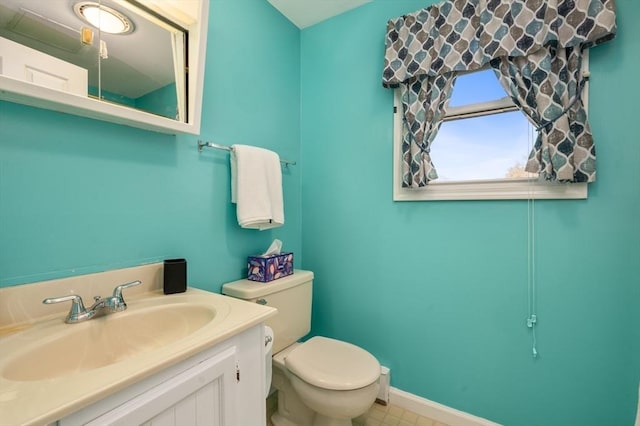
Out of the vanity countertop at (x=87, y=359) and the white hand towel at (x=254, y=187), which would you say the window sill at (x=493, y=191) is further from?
the vanity countertop at (x=87, y=359)

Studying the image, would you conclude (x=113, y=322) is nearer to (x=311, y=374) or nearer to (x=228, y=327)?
(x=228, y=327)

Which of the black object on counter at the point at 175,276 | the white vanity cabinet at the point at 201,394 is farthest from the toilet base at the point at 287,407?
the black object on counter at the point at 175,276

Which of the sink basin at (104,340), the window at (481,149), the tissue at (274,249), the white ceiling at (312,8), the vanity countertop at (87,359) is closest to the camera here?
the vanity countertop at (87,359)

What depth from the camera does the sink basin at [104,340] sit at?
745 millimetres

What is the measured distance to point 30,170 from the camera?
2.93 feet

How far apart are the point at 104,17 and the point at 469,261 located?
187cm

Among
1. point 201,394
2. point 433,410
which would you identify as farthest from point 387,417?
point 201,394

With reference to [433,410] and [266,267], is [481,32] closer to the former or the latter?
[266,267]

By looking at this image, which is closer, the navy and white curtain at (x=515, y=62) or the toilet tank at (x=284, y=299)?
the navy and white curtain at (x=515, y=62)

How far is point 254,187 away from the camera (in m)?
1.49

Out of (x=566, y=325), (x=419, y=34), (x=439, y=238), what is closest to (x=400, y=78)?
(x=419, y=34)

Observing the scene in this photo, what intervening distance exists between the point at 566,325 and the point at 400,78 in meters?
1.43

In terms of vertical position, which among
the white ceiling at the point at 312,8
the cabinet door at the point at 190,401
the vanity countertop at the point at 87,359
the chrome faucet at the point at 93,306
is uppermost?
the white ceiling at the point at 312,8

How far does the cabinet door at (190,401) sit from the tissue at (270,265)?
0.66 metres
